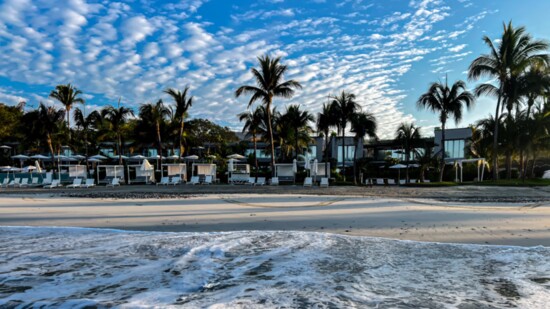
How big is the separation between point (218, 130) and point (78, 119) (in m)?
17.6

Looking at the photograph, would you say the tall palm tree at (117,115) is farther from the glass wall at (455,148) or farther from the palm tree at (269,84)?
the glass wall at (455,148)

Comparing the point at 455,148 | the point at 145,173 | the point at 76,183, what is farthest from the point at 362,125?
the point at 455,148

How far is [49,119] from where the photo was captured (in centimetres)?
3509

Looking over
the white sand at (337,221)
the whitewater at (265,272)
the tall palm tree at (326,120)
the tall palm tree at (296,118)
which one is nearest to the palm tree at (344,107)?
the tall palm tree at (326,120)

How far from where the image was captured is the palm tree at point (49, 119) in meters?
34.9

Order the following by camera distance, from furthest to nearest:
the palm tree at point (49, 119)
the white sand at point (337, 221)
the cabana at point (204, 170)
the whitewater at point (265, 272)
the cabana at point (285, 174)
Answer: the palm tree at point (49, 119) → the cabana at point (204, 170) → the cabana at point (285, 174) → the white sand at point (337, 221) → the whitewater at point (265, 272)

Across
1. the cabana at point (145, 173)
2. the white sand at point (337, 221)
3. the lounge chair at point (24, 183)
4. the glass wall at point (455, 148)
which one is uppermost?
the glass wall at point (455, 148)

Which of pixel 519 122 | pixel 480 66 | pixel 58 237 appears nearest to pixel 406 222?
pixel 58 237

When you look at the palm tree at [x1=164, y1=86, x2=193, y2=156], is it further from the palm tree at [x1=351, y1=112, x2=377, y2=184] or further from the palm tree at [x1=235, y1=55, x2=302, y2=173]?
the palm tree at [x1=351, y1=112, x2=377, y2=184]

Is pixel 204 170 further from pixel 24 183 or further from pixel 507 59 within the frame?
pixel 507 59

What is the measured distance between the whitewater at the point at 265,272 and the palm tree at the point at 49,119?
34046 millimetres

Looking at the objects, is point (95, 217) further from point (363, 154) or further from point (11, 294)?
point (363, 154)

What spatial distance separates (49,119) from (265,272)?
38217 millimetres

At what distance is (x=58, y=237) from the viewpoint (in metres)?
6.45
